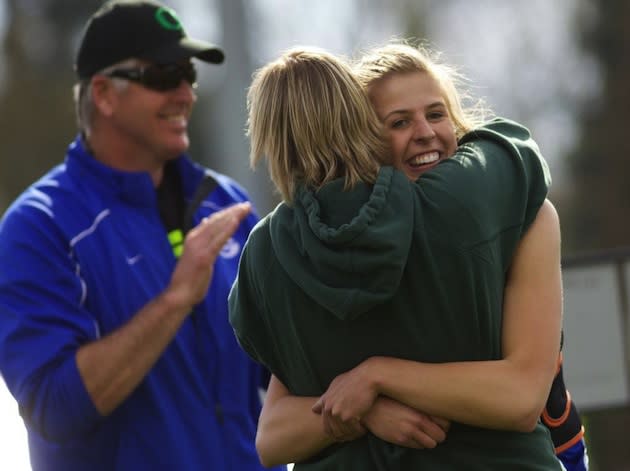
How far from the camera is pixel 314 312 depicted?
2.68m

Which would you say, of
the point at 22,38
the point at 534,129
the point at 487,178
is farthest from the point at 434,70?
the point at 22,38

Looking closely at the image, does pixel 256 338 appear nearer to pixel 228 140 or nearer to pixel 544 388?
pixel 544 388

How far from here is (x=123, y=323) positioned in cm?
398

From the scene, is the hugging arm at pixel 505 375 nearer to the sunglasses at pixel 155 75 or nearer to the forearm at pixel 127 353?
the forearm at pixel 127 353

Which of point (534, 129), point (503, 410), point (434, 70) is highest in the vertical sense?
point (434, 70)

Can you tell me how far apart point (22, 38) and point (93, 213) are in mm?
26793

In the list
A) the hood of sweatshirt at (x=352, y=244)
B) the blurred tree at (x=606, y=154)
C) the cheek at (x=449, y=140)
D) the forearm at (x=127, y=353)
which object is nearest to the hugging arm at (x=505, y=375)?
the hood of sweatshirt at (x=352, y=244)

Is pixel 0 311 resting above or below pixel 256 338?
below

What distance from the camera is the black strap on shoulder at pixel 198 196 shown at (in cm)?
426

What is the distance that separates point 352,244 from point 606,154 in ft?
33.9

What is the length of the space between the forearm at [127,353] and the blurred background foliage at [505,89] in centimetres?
161

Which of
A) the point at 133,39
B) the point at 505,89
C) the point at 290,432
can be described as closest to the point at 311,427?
the point at 290,432

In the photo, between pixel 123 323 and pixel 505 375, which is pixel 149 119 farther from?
pixel 505 375

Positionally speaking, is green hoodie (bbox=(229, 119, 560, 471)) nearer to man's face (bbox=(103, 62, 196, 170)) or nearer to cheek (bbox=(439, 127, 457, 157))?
cheek (bbox=(439, 127, 457, 157))
